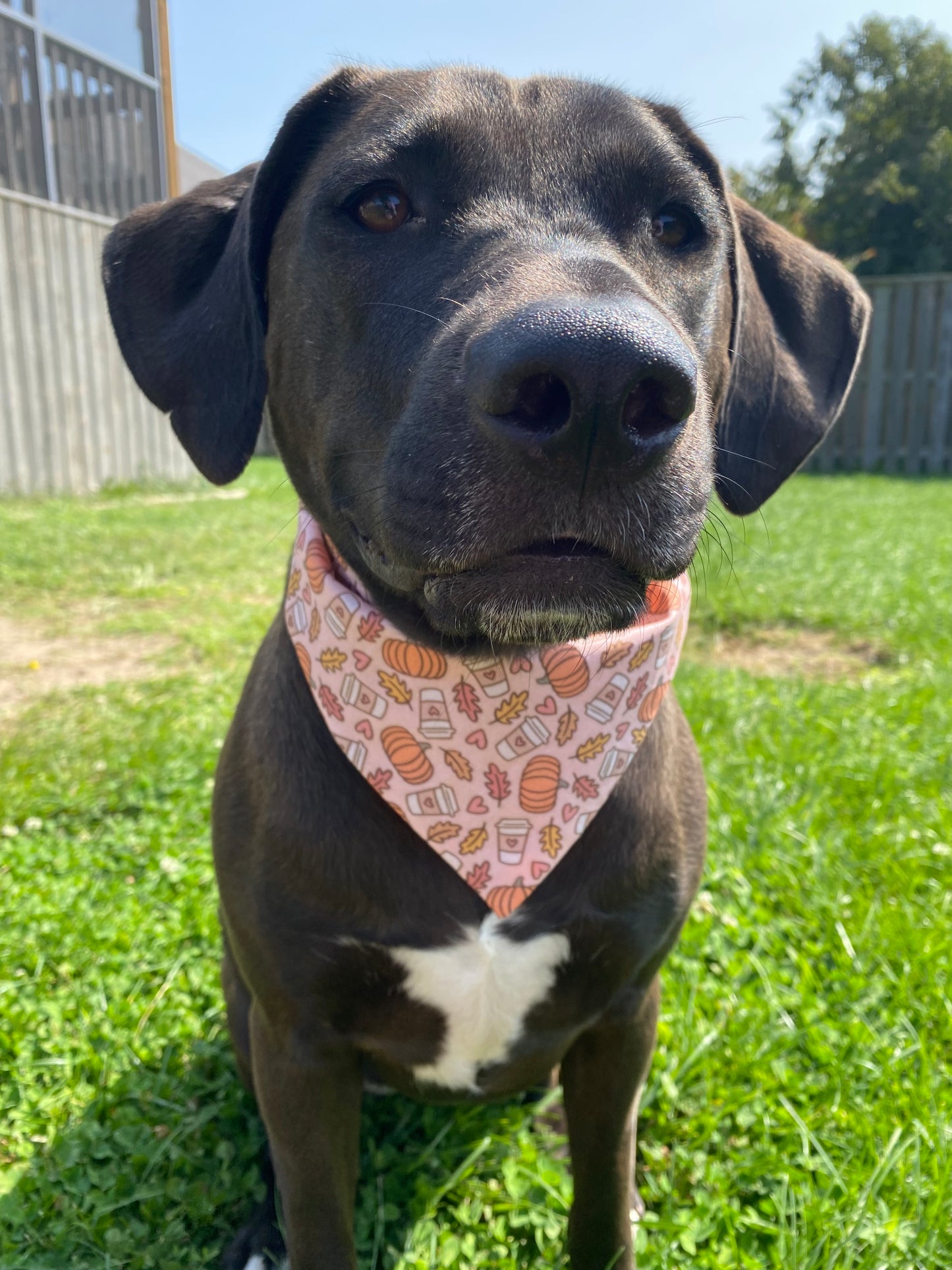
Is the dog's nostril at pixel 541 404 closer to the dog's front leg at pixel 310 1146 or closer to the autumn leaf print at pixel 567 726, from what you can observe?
the autumn leaf print at pixel 567 726

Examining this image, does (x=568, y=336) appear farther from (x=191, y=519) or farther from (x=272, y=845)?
(x=191, y=519)

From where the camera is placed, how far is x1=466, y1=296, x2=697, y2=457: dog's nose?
106 cm

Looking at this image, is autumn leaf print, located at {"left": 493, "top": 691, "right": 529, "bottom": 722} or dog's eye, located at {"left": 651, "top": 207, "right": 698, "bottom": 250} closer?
dog's eye, located at {"left": 651, "top": 207, "right": 698, "bottom": 250}

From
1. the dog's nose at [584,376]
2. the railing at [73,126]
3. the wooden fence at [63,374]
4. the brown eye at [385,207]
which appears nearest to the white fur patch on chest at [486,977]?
the dog's nose at [584,376]

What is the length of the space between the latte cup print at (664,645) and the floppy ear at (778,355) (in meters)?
0.27

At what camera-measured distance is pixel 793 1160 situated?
195 cm

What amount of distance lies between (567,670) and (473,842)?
1.20ft

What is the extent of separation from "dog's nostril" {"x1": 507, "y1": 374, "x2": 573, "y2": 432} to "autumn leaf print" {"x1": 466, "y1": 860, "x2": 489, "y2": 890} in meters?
0.84

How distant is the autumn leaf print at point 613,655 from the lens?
1849 mm

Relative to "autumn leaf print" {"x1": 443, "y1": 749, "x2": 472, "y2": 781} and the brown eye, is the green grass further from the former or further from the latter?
the brown eye

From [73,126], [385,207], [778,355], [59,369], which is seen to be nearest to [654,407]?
[385,207]

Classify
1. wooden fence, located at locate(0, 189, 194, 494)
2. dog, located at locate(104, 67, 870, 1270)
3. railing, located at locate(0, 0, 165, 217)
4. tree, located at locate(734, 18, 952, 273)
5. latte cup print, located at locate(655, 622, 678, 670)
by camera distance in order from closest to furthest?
1. dog, located at locate(104, 67, 870, 1270)
2. latte cup print, located at locate(655, 622, 678, 670)
3. wooden fence, located at locate(0, 189, 194, 494)
4. railing, located at locate(0, 0, 165, 217)
5. tree, located at locate(734, 18, 952, 273)

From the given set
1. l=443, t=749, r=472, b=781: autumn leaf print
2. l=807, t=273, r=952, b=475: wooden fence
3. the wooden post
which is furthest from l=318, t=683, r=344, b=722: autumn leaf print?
l=807, t=273, r=952, b=475: wooden fence

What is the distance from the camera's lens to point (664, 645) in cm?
192
